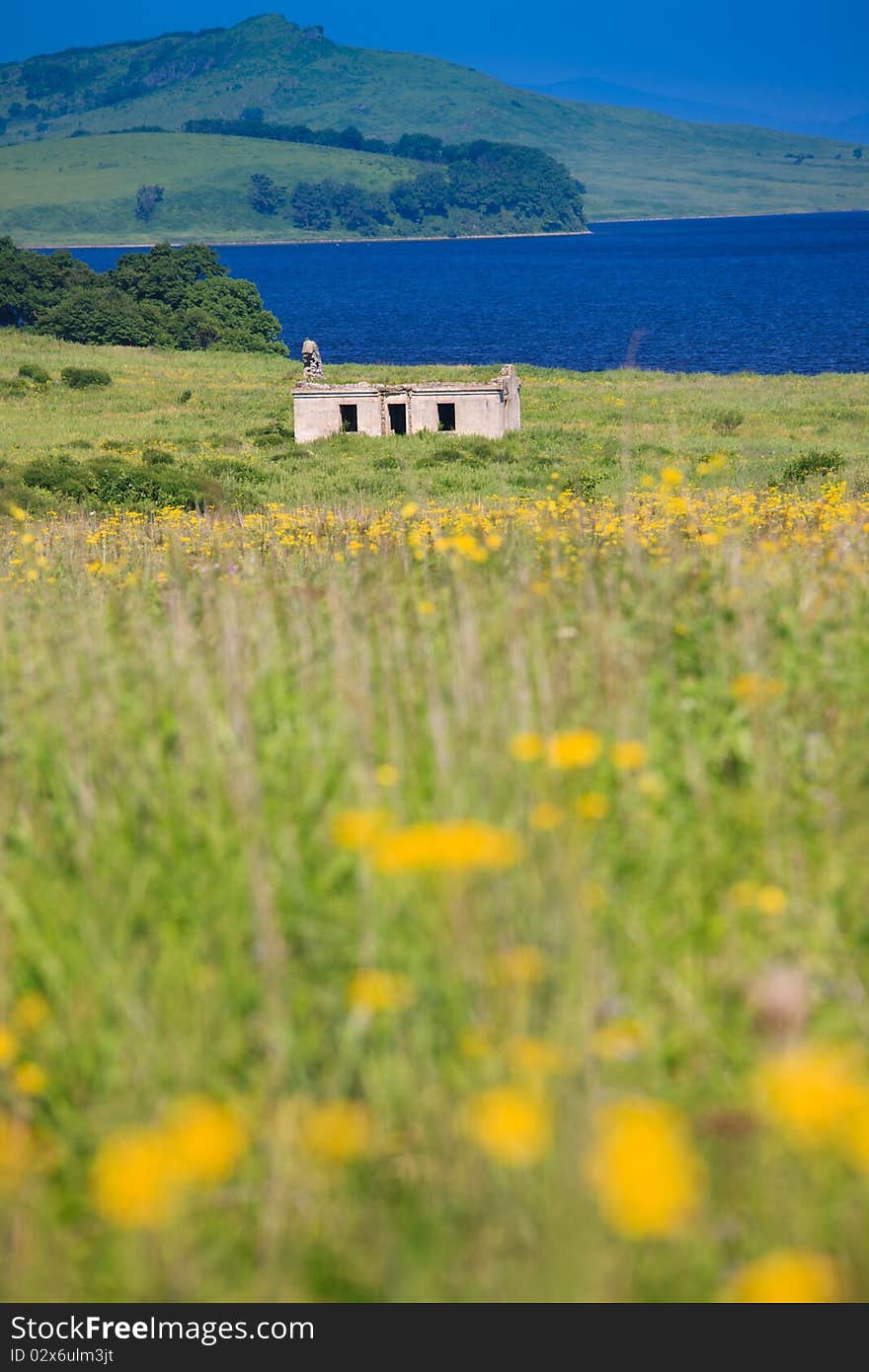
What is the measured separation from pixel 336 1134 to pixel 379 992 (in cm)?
37

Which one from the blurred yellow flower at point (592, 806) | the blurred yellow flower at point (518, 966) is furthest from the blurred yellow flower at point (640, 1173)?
the blurred yellow flower at point (592, 806)

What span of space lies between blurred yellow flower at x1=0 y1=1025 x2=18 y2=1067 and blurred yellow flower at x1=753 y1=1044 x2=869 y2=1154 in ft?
5.75

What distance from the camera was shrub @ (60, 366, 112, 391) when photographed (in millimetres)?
63531

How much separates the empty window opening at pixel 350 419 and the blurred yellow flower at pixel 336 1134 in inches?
1879

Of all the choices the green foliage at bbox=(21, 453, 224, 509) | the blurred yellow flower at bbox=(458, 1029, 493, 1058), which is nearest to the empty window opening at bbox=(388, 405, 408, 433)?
the green foliage at bbox=(21, 453, 224, 509)

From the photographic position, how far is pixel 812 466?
3322 cm

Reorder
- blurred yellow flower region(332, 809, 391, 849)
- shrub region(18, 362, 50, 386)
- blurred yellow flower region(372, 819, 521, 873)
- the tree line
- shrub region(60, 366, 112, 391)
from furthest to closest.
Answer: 1. the tree line
2. shrub region(60, 366, 112, 391)
3. shrub region(18, 362, 50, 386)
4. blurred yellow flower region(332, 809, 391, 849)
5. blurred yellow flower region(372, 819, 521, 873)

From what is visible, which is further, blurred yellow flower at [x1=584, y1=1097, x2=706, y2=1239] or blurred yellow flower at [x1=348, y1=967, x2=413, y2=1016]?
blurred yellow flower at [x1=348, y1=967, x2=413, y2=1016]

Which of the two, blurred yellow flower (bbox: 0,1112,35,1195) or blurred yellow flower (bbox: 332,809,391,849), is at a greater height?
blurred yellow flower (bbox: 332,809,391,849)

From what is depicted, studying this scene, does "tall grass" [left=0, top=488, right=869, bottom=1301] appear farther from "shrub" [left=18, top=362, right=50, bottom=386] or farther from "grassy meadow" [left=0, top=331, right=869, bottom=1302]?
"shrub" [left=18, top=362, right=50, bottom=386]

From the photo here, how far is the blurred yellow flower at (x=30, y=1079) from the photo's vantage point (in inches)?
117

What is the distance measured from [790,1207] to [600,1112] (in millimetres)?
405

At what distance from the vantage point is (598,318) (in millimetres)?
125812
